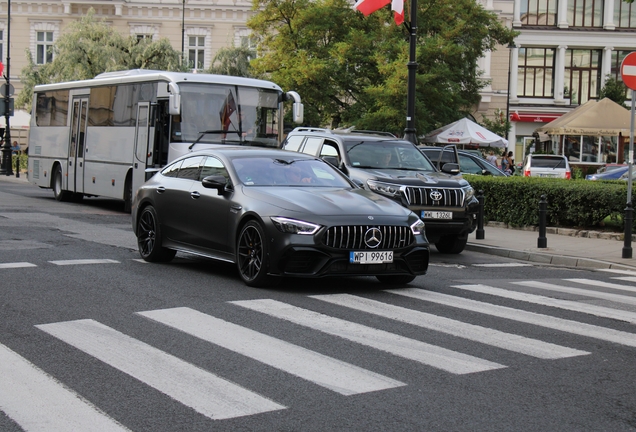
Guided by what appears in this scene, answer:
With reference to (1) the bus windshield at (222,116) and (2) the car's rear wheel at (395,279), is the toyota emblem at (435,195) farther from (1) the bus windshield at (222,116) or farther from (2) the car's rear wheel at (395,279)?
(1) the bus windshield at (222,116)

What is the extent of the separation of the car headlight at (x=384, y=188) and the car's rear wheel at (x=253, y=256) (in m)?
4.81

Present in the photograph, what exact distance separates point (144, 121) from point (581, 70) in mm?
52776

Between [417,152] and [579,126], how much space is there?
23549mm

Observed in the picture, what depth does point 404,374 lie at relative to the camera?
6480 millimetres

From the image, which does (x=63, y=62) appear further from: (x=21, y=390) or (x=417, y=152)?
(x=21, y=390)

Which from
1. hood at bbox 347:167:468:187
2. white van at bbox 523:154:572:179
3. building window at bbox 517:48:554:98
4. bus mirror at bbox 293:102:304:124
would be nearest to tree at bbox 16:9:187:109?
white van at bbox 523:154:572:179

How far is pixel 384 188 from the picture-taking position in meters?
15.0

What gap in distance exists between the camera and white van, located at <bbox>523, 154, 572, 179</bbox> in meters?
32.6

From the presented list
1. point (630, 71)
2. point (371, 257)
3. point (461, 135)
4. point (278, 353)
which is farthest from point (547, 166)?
point (278, 353)

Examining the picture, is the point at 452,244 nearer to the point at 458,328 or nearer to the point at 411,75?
the point at 411,75

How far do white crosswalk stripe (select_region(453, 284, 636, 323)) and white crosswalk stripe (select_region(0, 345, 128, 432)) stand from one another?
18.1 feet

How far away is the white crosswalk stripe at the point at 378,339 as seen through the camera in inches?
269

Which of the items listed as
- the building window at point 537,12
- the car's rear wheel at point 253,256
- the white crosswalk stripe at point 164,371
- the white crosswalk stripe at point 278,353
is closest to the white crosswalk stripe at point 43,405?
the white crosswalk stripe at point 164,371

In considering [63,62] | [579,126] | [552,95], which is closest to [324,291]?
[579,126]
